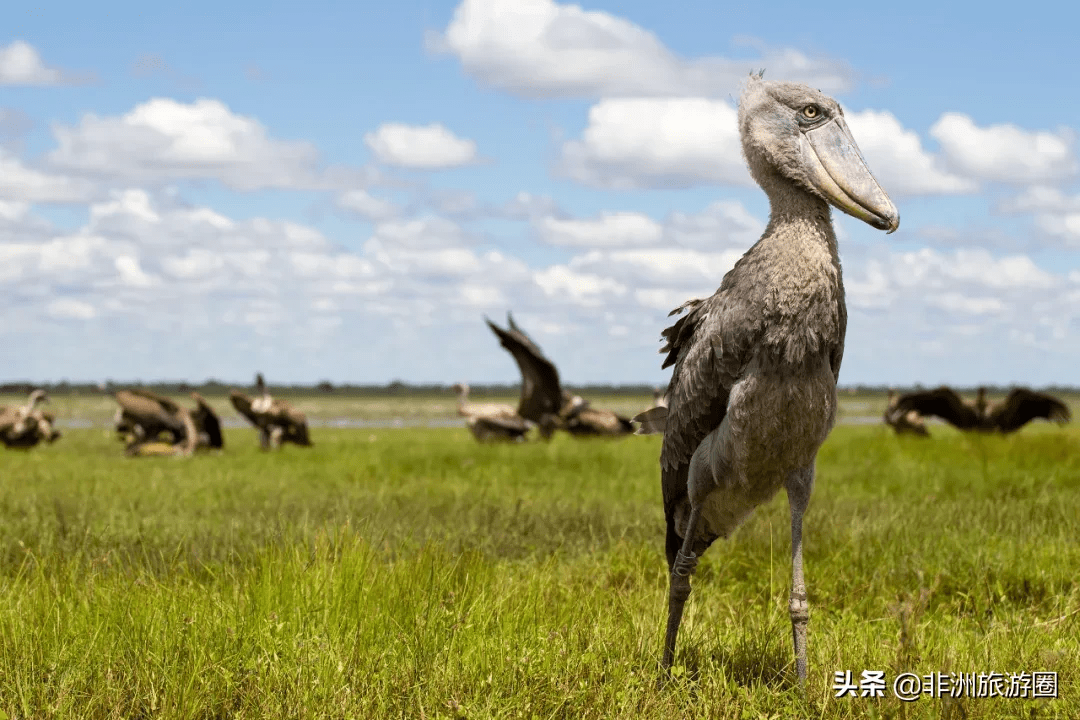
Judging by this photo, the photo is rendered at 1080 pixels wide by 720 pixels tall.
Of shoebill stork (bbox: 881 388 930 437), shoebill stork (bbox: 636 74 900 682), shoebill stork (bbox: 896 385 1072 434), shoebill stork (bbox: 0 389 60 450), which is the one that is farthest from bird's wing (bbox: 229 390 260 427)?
shoebill stork (bbox: 636 74 900 682)

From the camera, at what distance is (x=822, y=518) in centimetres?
794

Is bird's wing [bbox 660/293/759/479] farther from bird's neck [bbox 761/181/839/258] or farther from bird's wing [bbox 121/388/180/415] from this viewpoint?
bird's wing [bbox 121/388/180/415]

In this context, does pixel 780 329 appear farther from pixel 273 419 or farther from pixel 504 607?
pixel 273 419

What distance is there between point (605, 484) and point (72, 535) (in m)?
5.69

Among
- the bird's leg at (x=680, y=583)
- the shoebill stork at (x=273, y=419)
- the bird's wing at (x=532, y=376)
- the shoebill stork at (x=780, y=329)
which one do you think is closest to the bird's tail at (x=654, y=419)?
the shoebill stork at (x=780, y=329)

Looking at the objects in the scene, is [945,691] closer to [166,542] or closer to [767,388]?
[767,388]

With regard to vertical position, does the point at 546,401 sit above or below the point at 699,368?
below

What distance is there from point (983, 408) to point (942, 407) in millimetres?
978

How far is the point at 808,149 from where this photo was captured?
3.92 m

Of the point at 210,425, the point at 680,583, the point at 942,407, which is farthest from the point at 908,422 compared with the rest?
the point at 680,583

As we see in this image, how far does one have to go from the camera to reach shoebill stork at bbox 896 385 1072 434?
19.0 meters

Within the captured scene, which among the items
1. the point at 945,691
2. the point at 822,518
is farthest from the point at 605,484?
the point at 945,691

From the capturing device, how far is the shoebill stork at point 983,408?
19.0 m

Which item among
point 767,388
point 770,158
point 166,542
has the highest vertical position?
point 770,158
